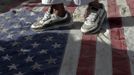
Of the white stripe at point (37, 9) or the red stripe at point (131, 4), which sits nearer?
the red stripe at point (131, 4)

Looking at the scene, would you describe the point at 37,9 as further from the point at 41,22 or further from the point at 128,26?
the point at 128,26

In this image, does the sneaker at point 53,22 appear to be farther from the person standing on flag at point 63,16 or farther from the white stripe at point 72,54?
the white stripe at point 72,54

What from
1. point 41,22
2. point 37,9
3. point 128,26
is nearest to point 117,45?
point 128,26

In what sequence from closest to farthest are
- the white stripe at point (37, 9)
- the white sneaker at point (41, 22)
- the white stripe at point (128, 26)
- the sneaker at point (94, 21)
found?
1. the white stripe at point (128, 26)
2. the sneaker at point (94, 21)
3. the white sneaker at point (41, 22)
4. the white stripe at point (37, 9)

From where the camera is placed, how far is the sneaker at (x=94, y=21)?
243cm

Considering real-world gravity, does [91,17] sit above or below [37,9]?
above

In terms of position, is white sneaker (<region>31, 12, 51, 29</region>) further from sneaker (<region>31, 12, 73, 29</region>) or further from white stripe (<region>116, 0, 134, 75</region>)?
white stripe (<region>116, 0, 134, 75</region>)

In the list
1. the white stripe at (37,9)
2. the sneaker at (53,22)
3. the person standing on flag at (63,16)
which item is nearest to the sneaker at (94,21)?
the person standing on flag at (63,16)

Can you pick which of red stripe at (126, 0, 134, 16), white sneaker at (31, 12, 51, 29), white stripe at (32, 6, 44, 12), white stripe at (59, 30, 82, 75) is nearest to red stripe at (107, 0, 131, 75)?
red stripe at (126, 0, 134, 16)

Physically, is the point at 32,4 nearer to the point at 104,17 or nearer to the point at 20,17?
the point at 20,17

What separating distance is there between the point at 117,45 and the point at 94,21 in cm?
32

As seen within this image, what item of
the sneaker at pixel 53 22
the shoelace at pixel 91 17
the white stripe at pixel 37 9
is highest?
the shoelace at pixel 91 17

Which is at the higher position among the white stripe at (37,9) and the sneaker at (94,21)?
the sneaker at (94,21)

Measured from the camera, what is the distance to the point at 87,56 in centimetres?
217
